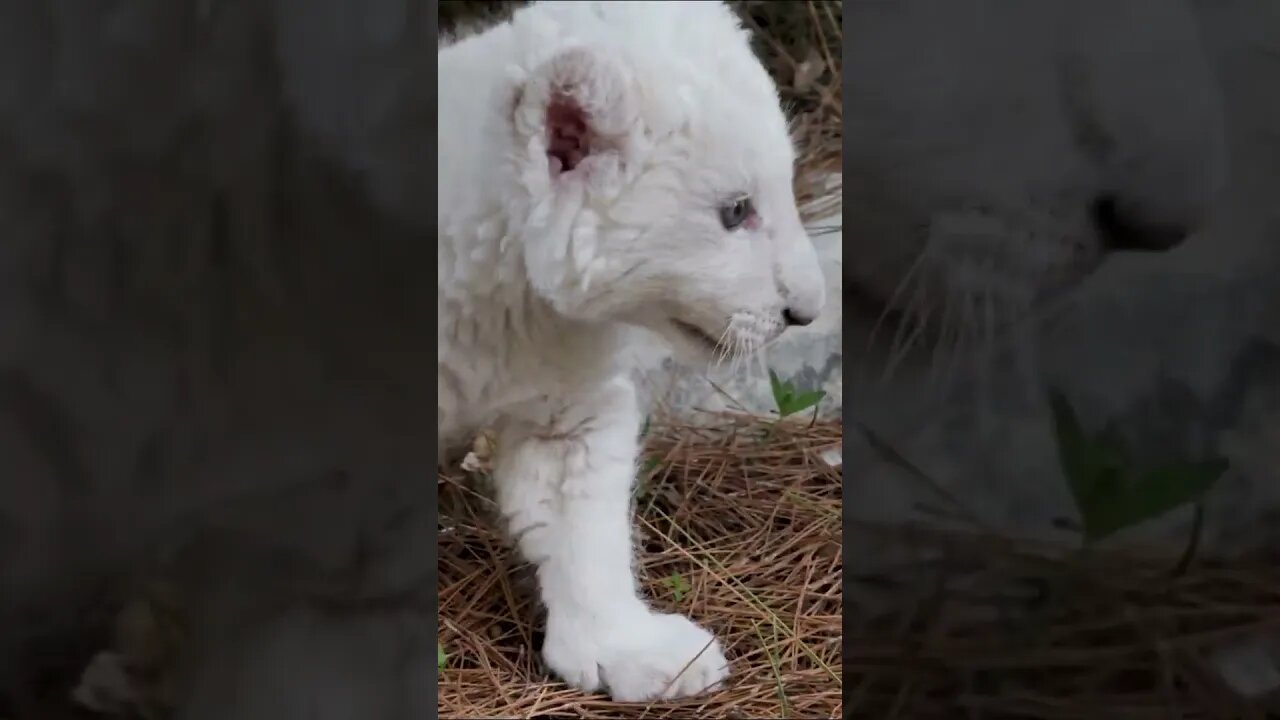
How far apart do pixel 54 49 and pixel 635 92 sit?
57cm

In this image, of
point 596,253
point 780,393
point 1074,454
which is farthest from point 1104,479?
point 780,393

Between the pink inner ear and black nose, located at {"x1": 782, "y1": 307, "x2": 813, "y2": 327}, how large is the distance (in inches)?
11.9

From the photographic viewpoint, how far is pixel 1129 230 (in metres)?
0.87

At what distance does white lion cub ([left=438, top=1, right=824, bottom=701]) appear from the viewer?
1225 millimetres

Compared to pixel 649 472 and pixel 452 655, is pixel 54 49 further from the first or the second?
pixel 649 472

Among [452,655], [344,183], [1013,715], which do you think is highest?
[344,183]

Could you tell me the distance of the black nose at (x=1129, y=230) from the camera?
865 millimetres

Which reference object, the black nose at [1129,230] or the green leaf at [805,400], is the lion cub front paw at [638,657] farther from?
the black nose at [1129,230]

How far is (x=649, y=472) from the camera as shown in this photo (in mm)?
1892

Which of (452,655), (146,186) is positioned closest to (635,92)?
(146,186)

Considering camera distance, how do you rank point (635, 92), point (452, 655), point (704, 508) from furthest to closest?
point (704, 508), point (452, 655), point (635, 92)

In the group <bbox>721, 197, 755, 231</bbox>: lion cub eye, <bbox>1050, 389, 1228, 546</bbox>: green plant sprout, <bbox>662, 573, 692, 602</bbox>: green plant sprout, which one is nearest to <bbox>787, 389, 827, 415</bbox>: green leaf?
<bbox>662, 573, 692, 602</bbox>: green plant sprout

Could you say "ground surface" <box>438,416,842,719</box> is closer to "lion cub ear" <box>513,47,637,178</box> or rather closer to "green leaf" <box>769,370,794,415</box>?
"green leaf" <box>769,370,794,415</box>

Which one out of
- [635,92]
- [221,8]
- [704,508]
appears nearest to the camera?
[221,8]
